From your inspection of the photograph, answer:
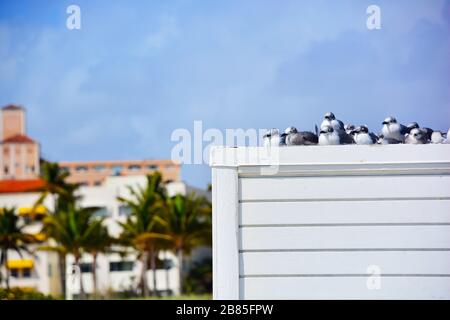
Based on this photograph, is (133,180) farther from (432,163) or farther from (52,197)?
(432,163)

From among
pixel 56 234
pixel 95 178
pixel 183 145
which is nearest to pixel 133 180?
pixel 56 234

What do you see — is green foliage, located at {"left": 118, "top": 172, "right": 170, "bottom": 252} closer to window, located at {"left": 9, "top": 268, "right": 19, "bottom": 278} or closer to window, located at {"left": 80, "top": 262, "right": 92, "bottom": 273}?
window, located at {"left": 80, "top": 262, "right": 92, "bottom": 273}

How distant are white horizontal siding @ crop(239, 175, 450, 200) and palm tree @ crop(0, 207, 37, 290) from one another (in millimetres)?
56858

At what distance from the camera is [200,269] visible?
64188mm

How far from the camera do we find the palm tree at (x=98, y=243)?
60.5 metres

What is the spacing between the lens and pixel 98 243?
60938mm

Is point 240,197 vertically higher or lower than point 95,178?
lower

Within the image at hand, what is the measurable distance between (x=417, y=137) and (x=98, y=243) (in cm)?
5535

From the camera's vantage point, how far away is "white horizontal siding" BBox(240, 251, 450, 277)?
6331 mm

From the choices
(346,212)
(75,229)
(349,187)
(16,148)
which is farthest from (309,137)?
(16,148)

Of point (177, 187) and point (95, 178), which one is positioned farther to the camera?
point (95, 178)

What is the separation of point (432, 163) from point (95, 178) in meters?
79.2

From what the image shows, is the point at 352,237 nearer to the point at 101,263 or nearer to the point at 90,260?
the point at 101,263
